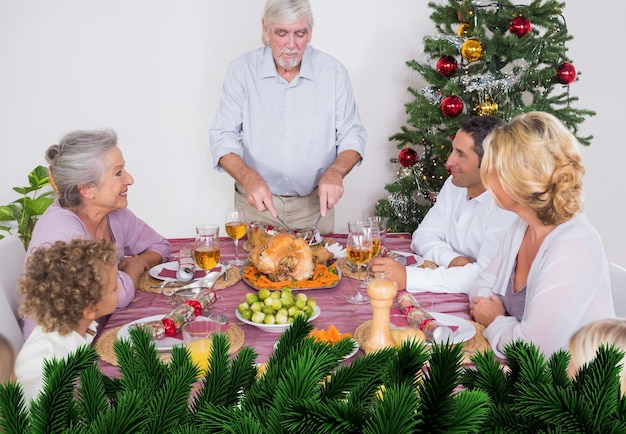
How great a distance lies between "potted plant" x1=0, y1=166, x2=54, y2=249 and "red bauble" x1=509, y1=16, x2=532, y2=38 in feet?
9.80

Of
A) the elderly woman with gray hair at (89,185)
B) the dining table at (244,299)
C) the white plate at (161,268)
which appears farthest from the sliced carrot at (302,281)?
the elderly woman with gray hair at (89,185)

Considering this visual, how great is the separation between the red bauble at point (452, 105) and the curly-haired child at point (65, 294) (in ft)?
7.68

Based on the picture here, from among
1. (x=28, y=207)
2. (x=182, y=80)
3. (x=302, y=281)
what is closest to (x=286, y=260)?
(x=302, y=281)

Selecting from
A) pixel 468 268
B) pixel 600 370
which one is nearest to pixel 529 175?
pixel 468 268

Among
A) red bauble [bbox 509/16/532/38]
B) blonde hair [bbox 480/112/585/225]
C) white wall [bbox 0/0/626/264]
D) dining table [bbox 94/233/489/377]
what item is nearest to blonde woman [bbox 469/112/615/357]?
blonde hair [bbox 480/112/585/225]

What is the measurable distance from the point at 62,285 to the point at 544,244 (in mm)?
1295

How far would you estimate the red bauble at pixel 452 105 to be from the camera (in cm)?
349

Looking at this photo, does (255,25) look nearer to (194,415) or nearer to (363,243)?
(363,243)

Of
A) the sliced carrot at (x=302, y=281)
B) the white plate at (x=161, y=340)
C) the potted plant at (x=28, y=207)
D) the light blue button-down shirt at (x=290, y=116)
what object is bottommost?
the potted plant at (x=28, y=207)

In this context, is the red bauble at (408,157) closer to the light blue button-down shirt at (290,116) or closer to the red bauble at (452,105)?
the red bauble at (452,105)

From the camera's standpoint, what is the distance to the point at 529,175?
1.71 meters

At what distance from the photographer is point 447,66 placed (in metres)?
3.55

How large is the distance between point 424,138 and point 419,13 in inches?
42.0

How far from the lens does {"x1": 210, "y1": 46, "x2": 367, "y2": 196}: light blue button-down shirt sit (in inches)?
127
